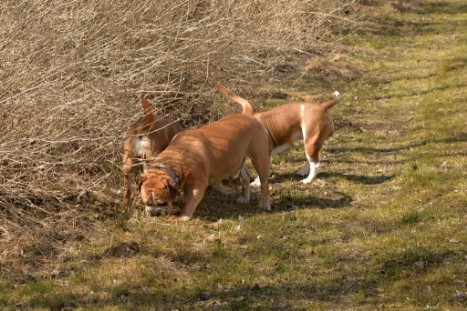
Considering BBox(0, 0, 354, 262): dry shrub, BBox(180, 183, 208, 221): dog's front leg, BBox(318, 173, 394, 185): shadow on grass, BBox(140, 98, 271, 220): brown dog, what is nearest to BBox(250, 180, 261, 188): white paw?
BBox(140, 98, 271, 220): brown dog

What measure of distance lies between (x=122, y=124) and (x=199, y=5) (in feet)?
13.4

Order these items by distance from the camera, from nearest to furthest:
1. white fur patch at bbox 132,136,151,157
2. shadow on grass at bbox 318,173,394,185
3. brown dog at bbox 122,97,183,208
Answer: brown dog at bbox 122,97,183,208 < white fur patch at bbox 132,136,151,157 < shadow on grass at bbox 318,173,394,185

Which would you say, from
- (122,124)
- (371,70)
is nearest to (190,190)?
(122,124)

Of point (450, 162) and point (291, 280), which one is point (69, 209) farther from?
point (450, 162)

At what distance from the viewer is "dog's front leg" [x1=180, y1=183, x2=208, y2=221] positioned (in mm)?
8477

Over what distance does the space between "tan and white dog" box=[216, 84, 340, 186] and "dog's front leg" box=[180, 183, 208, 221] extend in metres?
1.85

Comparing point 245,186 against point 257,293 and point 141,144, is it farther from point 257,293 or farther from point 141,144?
point 257,293

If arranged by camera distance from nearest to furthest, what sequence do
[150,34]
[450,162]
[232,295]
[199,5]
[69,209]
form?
[232,295]
[69,209]
[150,34]
[450,162]
[199,5]

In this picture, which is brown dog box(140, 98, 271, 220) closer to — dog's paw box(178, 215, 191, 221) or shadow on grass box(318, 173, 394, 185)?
dog's paw box(178, 215, 191, 221)

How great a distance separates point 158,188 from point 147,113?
0.85 m

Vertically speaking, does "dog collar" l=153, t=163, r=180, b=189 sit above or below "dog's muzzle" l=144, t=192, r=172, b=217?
above

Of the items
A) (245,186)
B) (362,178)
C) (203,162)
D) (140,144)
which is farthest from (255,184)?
(140,144)

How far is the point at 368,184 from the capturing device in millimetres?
10281

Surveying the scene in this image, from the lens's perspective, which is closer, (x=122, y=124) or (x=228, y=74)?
(x=122, y=124)
